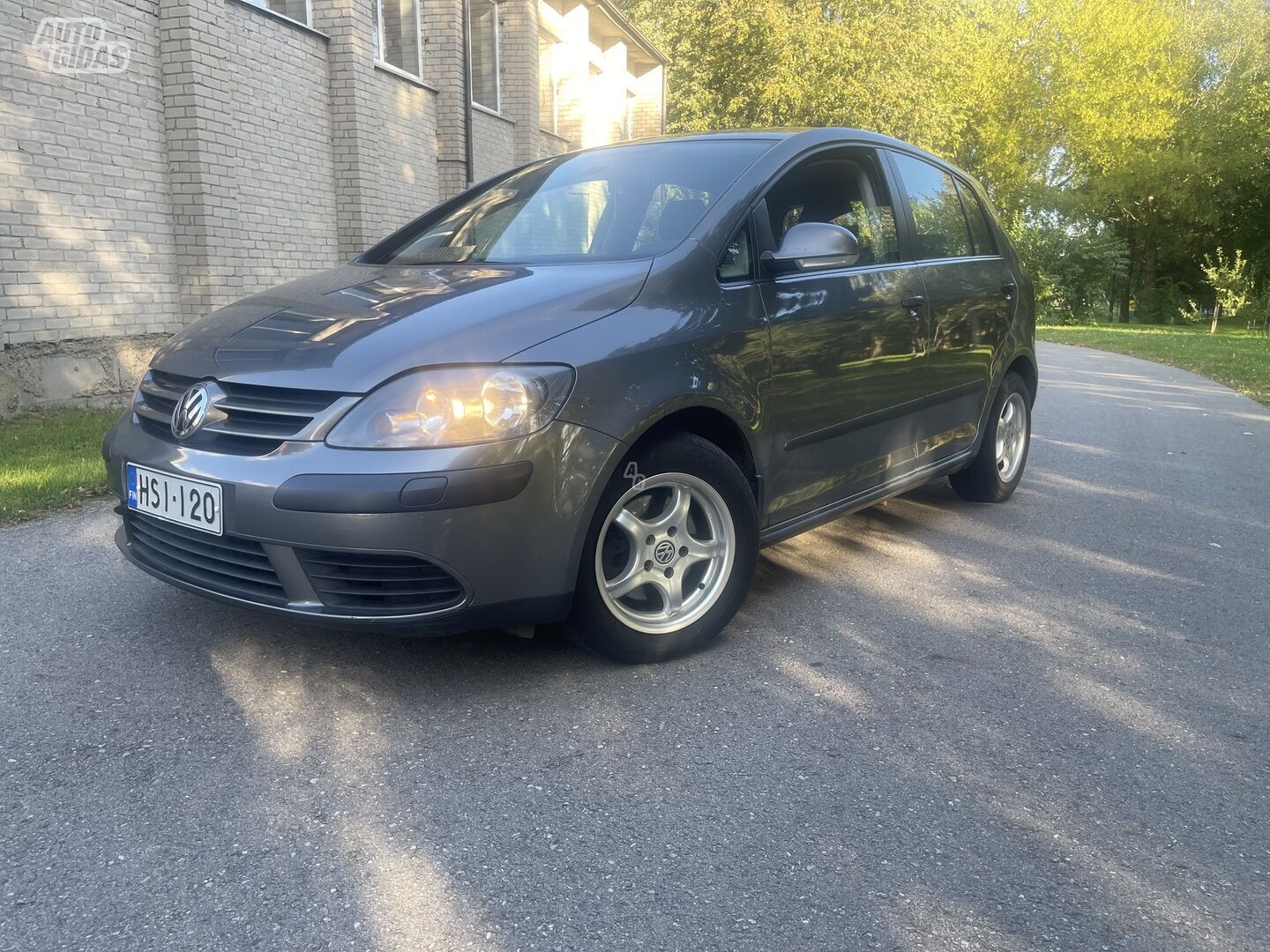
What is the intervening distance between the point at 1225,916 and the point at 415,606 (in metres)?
1.97

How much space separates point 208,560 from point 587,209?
1.82 m

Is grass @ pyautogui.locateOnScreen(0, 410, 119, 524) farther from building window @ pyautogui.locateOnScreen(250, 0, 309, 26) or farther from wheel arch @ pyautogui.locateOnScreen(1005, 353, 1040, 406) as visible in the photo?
building window @ pyautogui.locateOnScreen(250, 0, 309, 26)

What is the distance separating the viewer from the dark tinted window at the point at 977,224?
5281 millimetres

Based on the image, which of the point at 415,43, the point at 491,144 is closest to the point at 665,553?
the point at 415,43

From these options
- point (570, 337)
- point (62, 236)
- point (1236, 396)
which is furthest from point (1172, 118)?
point (570, 337)

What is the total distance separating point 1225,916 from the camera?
212cm

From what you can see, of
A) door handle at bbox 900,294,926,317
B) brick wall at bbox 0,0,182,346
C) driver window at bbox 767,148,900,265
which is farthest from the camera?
brick wall at bbox 0,0,182,346

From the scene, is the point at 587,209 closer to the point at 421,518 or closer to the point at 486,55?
the point at 421,518

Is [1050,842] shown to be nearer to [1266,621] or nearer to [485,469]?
[485,469]

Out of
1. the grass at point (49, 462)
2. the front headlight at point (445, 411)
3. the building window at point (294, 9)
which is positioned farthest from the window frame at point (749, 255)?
the building window at point (294, 9)

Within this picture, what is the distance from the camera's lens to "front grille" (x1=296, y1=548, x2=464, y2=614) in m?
2.78

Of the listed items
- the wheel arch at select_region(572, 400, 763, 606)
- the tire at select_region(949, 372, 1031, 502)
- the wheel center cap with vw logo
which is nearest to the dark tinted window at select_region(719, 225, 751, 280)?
the wheel arch at select_region(572, 400, 763, 606)

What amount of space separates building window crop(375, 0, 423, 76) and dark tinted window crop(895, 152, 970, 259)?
1016 cm

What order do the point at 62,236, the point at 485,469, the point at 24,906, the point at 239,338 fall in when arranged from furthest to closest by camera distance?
the point at 62,236, the point at 239,338, the point at 485,469, the point at 24,906
